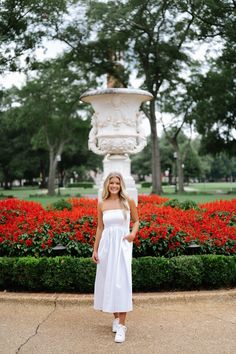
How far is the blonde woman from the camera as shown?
515cm

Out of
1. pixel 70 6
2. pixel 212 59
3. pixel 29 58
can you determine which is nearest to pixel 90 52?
pixel 70 6

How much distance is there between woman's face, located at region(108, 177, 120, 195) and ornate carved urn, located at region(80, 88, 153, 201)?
777 cm

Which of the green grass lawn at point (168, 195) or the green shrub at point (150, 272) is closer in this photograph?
the green shrub at point (150, 272)

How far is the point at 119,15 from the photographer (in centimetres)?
2967

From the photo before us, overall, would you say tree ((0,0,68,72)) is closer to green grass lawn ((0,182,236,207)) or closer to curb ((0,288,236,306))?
green grass lawn ((0,182,236,207))

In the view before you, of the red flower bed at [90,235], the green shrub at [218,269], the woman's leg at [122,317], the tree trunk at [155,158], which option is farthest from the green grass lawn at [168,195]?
the woman's leg at [122,317]

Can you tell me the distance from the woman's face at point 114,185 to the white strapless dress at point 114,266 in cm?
21

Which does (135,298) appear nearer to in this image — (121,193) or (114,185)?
(121,193)

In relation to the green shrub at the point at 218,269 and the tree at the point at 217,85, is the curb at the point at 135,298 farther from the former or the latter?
the tree at the point at 217,85

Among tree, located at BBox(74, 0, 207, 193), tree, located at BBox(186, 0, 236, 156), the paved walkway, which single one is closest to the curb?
the paved walkway

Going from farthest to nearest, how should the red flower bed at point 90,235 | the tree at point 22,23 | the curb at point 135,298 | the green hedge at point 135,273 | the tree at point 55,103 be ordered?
the tree at point 55,103 < the tree at point 22,23 < the red flower bed at point 90,235 < the green hedge at point 135,273 < the curb at point 135,298

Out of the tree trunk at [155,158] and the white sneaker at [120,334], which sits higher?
the tree trunk at [155,158]

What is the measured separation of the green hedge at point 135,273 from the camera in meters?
6.74

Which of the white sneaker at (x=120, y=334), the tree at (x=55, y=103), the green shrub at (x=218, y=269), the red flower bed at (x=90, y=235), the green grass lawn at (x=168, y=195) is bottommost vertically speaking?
the white sneaker at (x=120, y=334)
